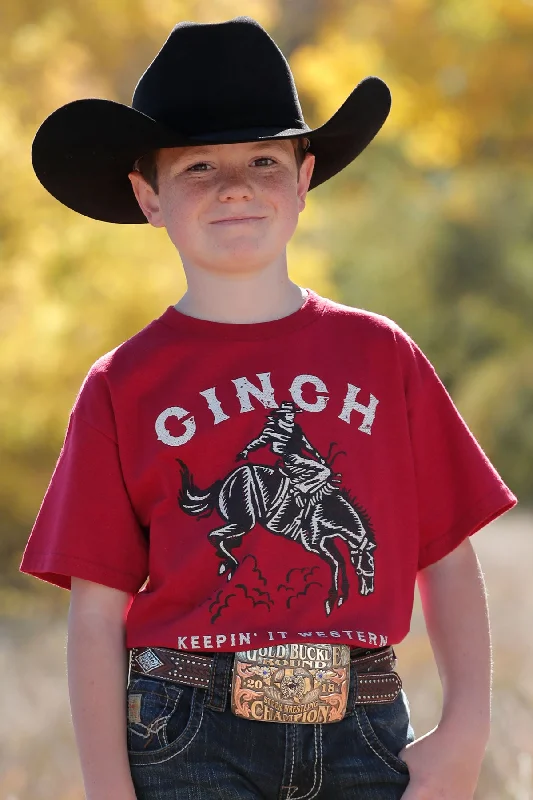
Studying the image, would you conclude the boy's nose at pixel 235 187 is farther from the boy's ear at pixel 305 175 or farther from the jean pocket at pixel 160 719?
the jean pocket at pixel 160 719

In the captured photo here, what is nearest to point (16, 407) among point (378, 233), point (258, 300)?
point (258, 300)

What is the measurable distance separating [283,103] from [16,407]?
3.41 meters

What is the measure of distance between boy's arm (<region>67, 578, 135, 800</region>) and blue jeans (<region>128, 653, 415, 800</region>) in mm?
40

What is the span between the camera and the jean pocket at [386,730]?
5.68 feet

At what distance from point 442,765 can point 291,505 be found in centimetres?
43

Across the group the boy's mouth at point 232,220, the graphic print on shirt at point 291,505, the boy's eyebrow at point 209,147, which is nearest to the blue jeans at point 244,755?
the graphic print on shirt at point 291,505

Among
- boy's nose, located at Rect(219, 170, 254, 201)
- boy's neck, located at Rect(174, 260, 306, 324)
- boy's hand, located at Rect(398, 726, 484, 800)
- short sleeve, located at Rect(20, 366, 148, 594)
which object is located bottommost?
boy's hand, located at Rect(398, 726, 484, 800)

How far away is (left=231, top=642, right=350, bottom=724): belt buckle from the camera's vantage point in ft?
5.60

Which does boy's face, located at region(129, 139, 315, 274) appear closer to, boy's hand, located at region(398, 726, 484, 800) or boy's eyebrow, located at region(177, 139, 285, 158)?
boy's eyebrow, located at region(177, 139, 285, 158)

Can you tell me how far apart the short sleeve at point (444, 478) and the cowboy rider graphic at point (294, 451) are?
18cm

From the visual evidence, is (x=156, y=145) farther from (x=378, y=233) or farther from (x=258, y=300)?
(x=378, y=233)

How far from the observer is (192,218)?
1891mm

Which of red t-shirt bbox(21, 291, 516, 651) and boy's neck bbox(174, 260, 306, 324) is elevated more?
boy's neck bbox(174, 260, 306, 324)

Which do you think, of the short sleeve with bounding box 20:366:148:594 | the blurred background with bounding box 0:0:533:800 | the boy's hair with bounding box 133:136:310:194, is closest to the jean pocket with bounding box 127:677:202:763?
the short sleeve with bounding box 20:366:148:594
